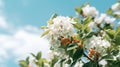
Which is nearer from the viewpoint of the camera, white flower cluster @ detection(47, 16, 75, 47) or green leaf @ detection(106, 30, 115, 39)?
white flower cluster @ detection(47, 16, 75, 47)

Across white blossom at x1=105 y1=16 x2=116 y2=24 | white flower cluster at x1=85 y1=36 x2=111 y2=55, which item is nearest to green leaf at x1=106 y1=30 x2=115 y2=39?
white flower cluster at x1=85 y1=36 x2=111 y2=55

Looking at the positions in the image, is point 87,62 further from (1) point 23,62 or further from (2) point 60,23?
(1) point 23,62

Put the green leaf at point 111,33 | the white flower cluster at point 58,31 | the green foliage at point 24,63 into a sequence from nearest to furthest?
the white flower cluster at point 58,31 → the green leaf at point 111,33 → the green foliage at point 24,63

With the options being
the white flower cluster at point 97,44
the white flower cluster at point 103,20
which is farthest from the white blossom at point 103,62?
the white flower cluster at point 103,20

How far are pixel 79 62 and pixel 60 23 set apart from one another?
0.47m

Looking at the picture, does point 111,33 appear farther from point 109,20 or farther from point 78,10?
point 109,20

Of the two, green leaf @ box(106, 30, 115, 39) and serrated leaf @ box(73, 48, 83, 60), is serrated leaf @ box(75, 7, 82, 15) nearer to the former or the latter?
green leaf @ box(106, 30, 115, 39)

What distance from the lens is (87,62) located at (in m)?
3.47

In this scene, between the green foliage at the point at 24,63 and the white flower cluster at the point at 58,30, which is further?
the green foliage at the point at 24,63

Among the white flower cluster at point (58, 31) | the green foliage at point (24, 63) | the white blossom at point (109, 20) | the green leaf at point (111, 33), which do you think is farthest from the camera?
the white blossom at point (109, 20)

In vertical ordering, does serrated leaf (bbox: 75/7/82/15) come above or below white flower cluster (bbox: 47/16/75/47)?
above

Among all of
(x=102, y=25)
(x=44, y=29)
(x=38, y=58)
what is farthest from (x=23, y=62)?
(x=102, y=25)

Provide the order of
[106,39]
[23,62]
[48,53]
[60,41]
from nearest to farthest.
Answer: [60,41]
[106,39]
[48,53]
[23,62]

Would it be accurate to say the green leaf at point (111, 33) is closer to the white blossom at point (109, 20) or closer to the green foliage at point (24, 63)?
the white blossom at point (109, 20)
